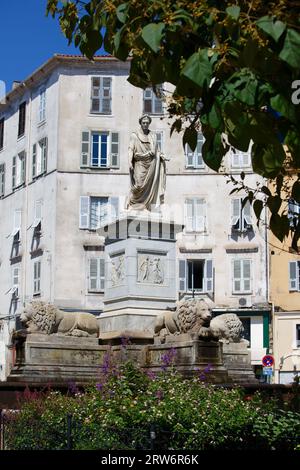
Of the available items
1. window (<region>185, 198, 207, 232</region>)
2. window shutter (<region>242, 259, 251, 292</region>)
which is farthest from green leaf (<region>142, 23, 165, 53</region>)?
window (<region>185, 198, 207, 232</region>)

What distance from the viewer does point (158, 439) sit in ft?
27.9

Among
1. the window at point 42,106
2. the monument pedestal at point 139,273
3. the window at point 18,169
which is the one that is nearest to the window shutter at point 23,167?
the window at point 18,169

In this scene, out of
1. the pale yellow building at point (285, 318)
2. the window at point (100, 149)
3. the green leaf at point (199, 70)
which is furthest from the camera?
the window at point (100, 149)

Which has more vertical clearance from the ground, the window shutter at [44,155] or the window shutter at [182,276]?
the window shutter at [44,155]

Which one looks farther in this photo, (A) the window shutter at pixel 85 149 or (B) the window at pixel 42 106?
(B) the window at pixel 42 106

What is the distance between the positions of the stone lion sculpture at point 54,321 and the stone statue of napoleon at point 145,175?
231 cm

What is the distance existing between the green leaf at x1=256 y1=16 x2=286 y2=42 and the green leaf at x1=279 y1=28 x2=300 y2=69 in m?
0.06

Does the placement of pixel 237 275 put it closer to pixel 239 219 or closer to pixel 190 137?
pixel 239 219

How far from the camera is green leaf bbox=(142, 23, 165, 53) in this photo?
5461 mm

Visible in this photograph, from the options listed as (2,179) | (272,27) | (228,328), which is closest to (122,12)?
(272,27)

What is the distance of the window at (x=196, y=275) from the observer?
143ft

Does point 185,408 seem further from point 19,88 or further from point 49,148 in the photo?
point 19,88

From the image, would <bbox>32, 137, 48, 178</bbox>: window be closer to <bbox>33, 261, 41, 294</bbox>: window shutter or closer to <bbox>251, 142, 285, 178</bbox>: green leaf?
<bbox>33, 261, 41, 294</bbox>: window shutter

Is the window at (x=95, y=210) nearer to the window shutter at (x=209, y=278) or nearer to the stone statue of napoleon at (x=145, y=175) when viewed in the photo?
the window shutter at (x=209, y=278)
